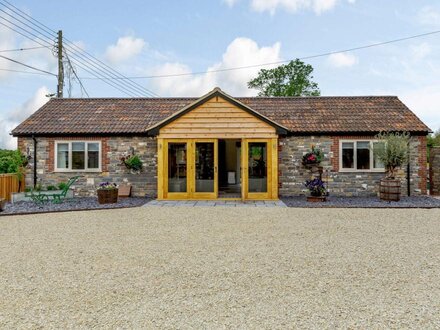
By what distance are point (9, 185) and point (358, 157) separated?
1456 cm

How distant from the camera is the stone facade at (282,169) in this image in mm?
14555

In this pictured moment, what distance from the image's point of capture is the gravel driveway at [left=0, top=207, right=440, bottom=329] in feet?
11.8

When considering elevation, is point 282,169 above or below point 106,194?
above

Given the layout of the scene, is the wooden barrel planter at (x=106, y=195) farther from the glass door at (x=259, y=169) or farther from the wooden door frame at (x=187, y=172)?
the glass door at (x=259, y=169)

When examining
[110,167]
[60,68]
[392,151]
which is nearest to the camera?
[392,151]

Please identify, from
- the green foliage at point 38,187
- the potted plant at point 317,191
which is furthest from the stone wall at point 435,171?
the green foliage at point 38,187

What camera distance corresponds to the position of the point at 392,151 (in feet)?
43.9

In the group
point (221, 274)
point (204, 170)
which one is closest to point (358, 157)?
point (204, 170)

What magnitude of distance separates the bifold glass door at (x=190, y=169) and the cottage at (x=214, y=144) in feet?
0.13

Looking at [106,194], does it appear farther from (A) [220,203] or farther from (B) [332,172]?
(B) [332,172]

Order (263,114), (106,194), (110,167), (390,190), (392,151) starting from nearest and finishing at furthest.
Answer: (106,194) → (390,190) → (392,151) → (110,167) → (263,114)

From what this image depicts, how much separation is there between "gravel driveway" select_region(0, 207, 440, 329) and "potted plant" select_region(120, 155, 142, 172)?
18.4 feet

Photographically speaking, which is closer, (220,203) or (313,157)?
(220,203)

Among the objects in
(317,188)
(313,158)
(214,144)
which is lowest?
(317,188)
